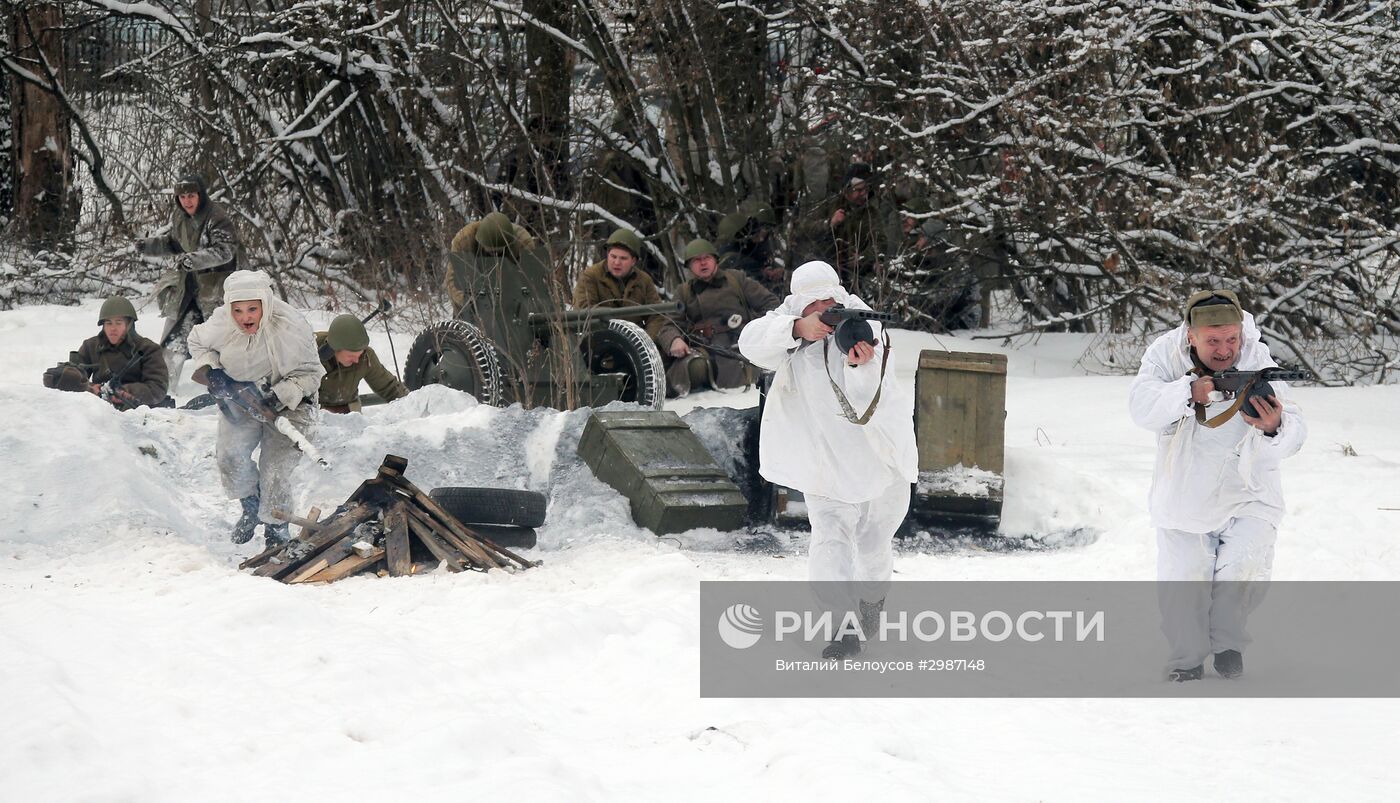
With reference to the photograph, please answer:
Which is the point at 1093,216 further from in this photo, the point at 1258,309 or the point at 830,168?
the point at 830,168

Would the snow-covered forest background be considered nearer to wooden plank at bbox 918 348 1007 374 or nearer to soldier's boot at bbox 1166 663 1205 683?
wooden plank at bbox 918 348 1007 374

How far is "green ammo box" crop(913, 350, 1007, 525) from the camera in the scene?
758 centimetres

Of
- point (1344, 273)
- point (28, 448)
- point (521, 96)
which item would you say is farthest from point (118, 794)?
point (521, 96)

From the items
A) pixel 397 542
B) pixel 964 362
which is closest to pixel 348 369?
pixel 397 542

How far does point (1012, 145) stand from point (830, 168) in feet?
6.70

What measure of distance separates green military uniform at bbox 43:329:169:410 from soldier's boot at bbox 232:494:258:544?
264 centimetres

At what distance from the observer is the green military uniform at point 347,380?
8.72m

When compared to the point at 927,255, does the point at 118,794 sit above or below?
below

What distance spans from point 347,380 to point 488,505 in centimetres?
226

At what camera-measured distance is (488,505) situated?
22.6ft

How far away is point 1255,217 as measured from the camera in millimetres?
10578

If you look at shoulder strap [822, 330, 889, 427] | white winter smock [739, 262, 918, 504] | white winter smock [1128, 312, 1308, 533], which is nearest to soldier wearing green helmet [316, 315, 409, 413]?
white winter smock [739, 262, 918, 504]

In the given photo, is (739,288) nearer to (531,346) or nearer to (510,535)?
(531,346)

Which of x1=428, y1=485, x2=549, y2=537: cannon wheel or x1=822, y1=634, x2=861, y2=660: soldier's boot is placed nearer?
x1=822, y1=634, x2=861, y2=660: soldier's boot
